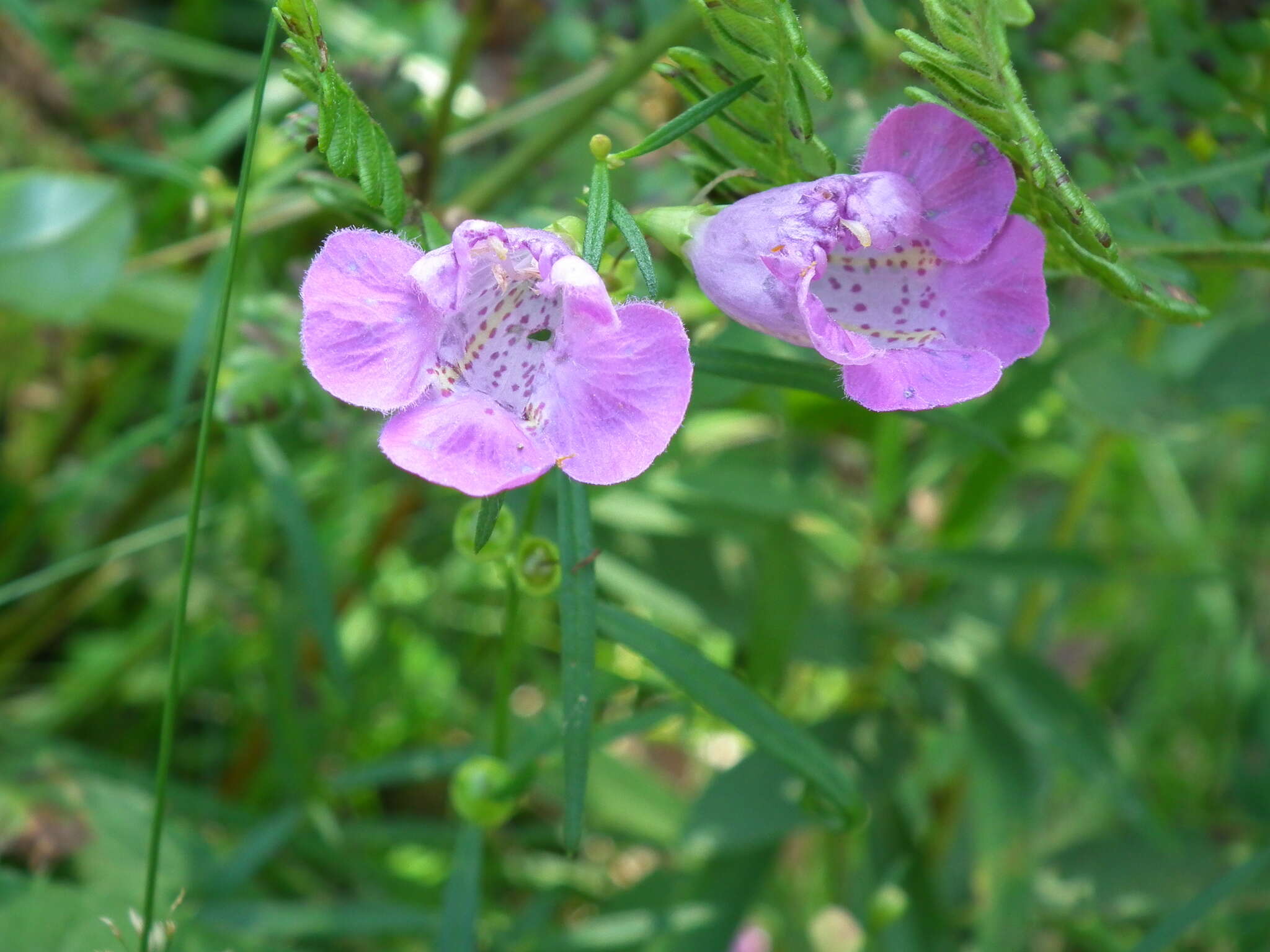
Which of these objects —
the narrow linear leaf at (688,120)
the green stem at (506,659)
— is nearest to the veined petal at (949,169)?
the narrow linear leaf at (688,120)

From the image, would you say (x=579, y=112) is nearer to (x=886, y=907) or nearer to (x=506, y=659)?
(x=506, y=659)

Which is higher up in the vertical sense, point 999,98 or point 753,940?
point 999,98

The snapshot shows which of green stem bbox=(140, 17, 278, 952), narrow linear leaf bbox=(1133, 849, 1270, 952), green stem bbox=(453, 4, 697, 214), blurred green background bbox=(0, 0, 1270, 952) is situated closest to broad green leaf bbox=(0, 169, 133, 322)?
blurred green background bbox=(0, 0, 1270, 952)

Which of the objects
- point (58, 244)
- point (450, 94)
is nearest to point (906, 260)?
point (450, 94)

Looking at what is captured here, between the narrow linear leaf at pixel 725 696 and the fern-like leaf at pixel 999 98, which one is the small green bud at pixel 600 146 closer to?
the fern-like leaf at pixel 999 98

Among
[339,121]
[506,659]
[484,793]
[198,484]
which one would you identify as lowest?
[484,793]

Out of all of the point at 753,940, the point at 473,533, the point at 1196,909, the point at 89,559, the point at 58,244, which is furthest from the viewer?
the point at 753,940
